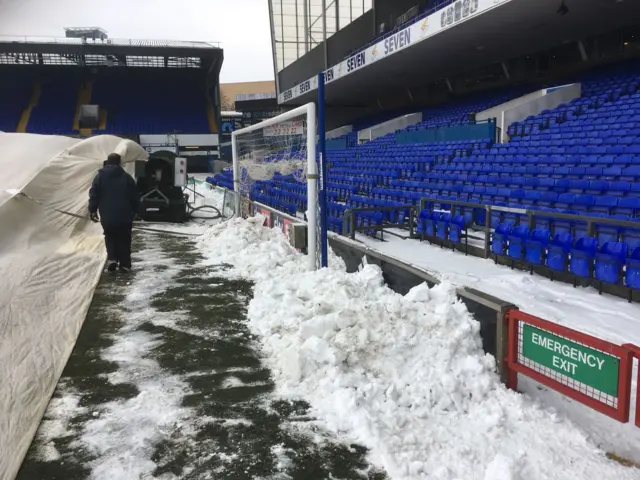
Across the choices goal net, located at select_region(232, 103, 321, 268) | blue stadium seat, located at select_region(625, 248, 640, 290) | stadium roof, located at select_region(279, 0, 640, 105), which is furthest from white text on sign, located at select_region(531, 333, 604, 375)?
stadium roof, located at select_region(279, 0, 640, 105)

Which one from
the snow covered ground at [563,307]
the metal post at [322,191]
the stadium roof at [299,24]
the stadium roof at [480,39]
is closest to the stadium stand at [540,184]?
the snow covered ground at [563,307]

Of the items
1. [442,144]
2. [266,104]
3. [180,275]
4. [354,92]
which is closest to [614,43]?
[442,144]

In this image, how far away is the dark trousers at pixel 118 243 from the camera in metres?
7.21

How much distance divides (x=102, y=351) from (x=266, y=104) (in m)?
47.6

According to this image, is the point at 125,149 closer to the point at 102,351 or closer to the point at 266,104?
the point at 102,351

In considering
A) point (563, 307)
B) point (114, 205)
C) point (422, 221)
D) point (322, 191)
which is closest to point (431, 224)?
point (422, 221)

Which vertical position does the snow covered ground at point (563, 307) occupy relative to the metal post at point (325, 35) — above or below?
below

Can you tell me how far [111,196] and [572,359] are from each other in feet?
20.4

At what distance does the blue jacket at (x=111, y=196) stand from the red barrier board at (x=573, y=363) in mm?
5588

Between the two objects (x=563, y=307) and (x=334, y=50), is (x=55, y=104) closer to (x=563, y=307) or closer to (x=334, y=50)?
(x=334, y=50)

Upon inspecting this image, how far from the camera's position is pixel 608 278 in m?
4.97

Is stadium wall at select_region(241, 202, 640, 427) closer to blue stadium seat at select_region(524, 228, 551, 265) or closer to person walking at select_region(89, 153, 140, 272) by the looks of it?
blue stadium seat at select_region(524, 228, 551, 265)

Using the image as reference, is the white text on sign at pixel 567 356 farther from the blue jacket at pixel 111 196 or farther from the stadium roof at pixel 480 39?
the stadium roof at pixel 480 39

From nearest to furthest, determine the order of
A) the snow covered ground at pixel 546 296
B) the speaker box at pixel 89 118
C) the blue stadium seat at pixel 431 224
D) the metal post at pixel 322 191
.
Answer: the snow covered ground at pixel 546 296
the metal post at pixel 322 191
the blue stadium seat at pixel 431 224
the speaker box at pixel 89 118
